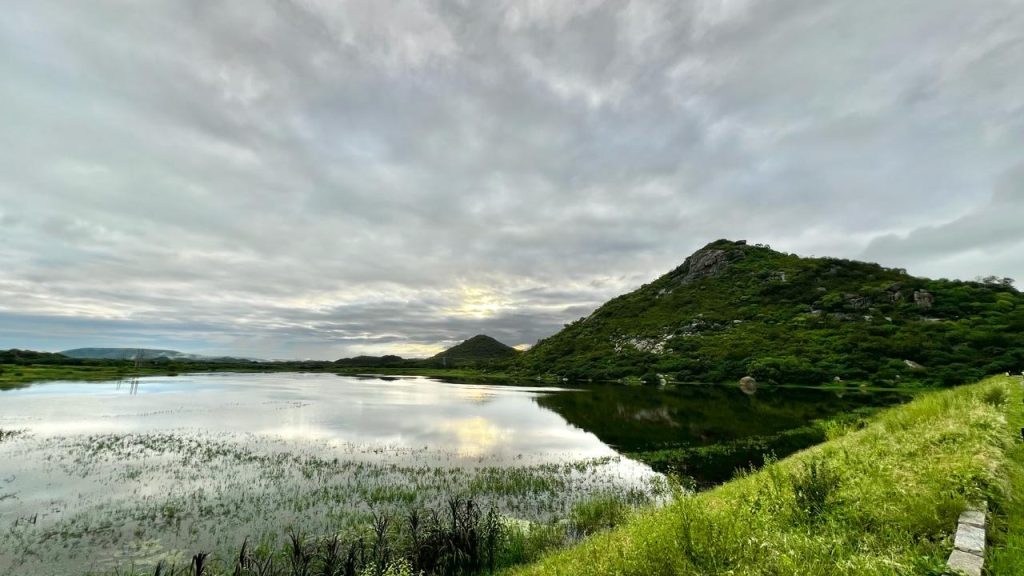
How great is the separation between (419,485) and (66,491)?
58.9 feet

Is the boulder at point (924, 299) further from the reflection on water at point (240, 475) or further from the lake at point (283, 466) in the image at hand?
the reflection on water at point (240, 475)

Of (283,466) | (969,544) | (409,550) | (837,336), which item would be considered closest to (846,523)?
(969,544)

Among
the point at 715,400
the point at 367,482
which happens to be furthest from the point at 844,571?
the point at 715,400

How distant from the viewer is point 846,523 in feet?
30.4

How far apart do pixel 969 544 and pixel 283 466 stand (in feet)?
106

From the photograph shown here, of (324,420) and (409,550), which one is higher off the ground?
(409,550)

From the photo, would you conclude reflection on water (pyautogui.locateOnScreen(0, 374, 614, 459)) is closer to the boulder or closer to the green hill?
the green hill

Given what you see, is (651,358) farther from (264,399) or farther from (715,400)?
(264,399)

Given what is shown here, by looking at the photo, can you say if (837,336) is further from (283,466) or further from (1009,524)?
(283,466)

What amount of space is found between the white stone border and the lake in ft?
48.8

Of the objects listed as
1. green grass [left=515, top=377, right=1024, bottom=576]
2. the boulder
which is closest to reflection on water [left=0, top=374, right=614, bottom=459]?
green grass [left=515, top=377, right=1024, bottom=576]

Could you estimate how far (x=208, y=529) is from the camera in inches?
680

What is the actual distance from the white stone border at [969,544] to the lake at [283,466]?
48.8 feet

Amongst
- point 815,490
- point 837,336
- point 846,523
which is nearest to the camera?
point 846,523
